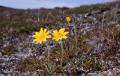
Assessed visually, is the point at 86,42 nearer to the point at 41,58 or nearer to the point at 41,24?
→ the point at 41,58

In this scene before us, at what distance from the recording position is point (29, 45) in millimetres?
15844

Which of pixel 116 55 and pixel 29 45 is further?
pixel 29 45

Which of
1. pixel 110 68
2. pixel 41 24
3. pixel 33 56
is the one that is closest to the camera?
pixel 110 68

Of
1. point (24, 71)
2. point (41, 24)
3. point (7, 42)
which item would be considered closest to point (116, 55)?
point (24, 71)

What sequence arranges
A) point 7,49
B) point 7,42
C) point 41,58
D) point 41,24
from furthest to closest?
point 41,24
point 7,42
point 7,49
point 41,58

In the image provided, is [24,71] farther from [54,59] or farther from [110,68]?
[110,68]

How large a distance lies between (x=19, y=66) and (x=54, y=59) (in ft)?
3.25

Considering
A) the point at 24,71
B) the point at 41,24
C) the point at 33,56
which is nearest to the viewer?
the point at 24,71

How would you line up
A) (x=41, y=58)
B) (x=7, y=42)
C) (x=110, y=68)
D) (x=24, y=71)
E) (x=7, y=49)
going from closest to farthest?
(x=110, y=68)
(x=24, y=71)
(x=41, y=58)
(x=7, y=49)
(x=7, y=42)

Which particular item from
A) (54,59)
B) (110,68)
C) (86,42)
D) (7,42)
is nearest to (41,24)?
(7,42)

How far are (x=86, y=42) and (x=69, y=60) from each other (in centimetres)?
220

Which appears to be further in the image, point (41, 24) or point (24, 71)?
point (41, 24)

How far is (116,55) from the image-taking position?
38.7ft

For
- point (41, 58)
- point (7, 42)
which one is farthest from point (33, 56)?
point (7, 42)
